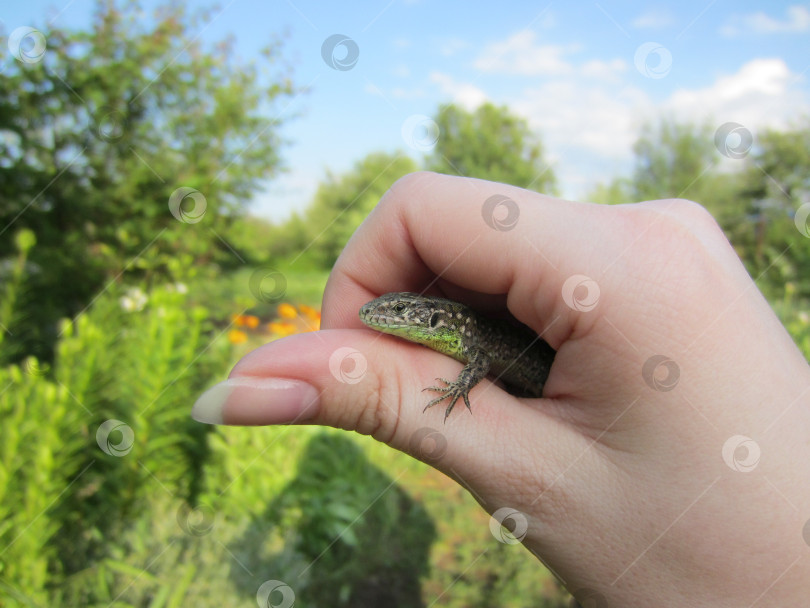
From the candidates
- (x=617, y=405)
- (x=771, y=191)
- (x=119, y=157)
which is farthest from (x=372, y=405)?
(x=771, y=191)

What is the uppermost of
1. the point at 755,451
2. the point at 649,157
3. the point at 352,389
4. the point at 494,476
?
the point at 649,157

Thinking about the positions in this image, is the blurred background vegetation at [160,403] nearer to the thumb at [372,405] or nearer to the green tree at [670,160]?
the thumb at [372,405]

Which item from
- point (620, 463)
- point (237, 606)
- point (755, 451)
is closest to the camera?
point (755, 451)

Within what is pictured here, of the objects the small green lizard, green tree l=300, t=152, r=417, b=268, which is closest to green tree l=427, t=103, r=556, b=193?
green tree l=300, t=152, r=417, b=268

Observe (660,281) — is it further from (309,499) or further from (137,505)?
(137,505)

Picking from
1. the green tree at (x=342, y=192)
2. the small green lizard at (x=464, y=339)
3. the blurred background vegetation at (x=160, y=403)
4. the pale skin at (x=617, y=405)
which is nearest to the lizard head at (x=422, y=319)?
the small green lizard at (x=464, y=339)

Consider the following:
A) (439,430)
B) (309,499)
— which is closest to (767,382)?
(439,430)

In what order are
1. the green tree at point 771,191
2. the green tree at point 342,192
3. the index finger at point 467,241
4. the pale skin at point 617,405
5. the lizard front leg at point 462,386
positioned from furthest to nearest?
the green tree at point 342,192 → the green tree at point 771,191 → the lizard front leg at point 462,386 → the index finger at point 467,241 → the pale skin at point 617,405
